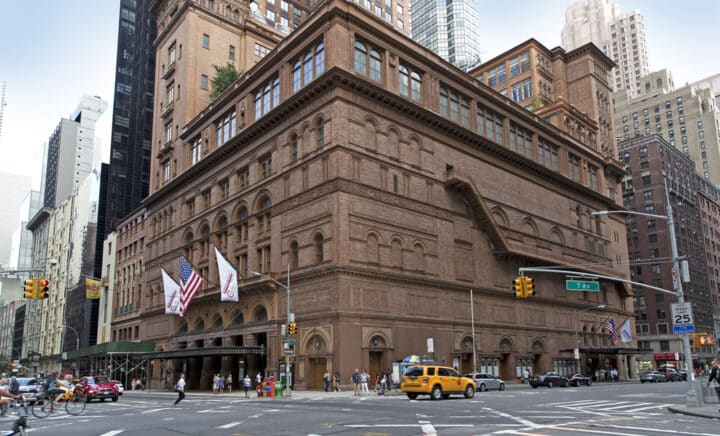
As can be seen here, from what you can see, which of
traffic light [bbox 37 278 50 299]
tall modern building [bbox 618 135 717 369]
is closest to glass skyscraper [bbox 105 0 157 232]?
traffic light [bbox 37 278 50 299]

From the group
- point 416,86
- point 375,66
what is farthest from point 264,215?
point 416,86

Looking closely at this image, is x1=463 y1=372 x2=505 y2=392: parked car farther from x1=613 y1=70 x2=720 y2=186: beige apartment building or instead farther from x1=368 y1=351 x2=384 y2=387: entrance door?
x1=613 y1=70 x2=720 y2=186: beige apartment building

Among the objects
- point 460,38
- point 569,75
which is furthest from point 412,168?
point 460,38

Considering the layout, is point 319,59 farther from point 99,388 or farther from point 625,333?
point 625,333

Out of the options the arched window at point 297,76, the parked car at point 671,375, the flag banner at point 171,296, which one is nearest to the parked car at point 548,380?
the parked car at point 671,375

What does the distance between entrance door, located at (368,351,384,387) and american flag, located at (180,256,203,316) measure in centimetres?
1683

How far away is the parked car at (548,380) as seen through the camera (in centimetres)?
4931

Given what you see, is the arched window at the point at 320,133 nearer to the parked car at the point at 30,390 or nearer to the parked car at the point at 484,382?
the parked car at the point at 484,382

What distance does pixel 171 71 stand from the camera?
3034 inches

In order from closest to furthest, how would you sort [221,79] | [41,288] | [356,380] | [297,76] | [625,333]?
[41,288], [356,380], [297,76], [221,79], [625,333]

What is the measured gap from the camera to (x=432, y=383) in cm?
3328

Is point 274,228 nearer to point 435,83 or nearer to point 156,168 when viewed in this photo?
point 435,83

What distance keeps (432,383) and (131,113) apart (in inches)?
4160

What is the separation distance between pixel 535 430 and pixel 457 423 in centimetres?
303
